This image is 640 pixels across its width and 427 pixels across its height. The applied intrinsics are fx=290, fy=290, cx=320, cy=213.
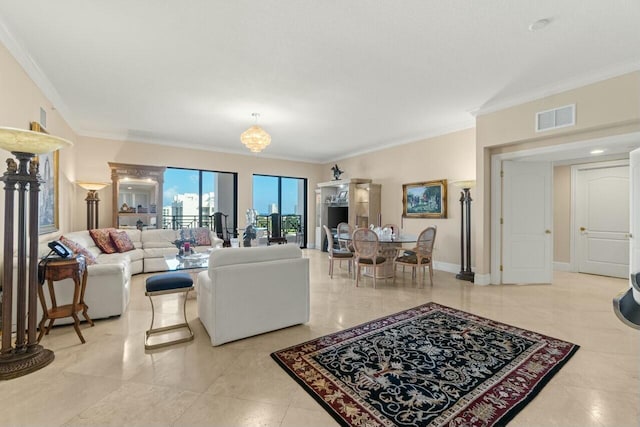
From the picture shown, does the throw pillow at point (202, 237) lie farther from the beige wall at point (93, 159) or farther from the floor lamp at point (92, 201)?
the floor lamp at point (92, 201)

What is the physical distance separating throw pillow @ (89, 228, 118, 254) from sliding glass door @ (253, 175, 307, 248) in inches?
162

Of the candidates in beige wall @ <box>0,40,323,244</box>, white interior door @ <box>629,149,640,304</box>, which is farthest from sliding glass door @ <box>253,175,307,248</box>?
white interior door @ <box>629,149,640,304</box>

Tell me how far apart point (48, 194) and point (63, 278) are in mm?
2302

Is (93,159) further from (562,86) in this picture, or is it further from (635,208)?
(635,208)

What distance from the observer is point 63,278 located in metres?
2.73

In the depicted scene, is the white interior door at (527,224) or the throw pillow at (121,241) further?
the throw pillow at (121,241)

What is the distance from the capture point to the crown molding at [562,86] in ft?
11.1

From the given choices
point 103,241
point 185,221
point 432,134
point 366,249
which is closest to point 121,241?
point 103,241

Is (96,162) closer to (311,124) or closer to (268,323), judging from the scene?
(311,124)

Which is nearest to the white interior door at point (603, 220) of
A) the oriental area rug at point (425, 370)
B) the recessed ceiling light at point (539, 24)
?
the oriental area rug at point (425, 370)

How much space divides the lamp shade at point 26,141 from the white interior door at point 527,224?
5.84 metres

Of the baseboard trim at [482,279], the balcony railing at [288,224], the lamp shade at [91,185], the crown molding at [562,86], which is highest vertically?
the crown molding at [562,86]

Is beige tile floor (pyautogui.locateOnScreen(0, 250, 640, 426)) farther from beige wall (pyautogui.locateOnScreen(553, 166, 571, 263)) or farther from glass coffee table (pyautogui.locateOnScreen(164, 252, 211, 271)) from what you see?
beige wall (pyautogui.locateOnScreen(553, 166, 571, 263))

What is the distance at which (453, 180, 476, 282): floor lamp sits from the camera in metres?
5.23
